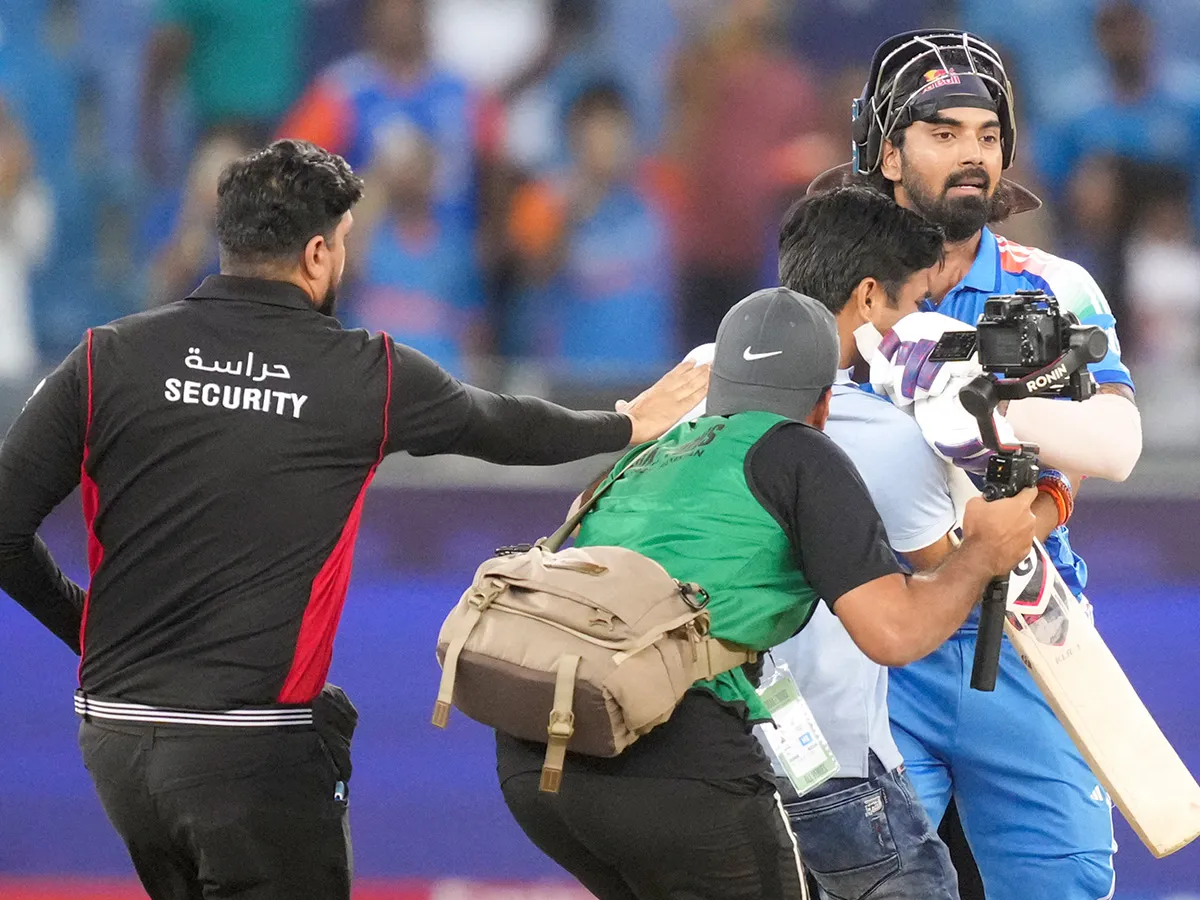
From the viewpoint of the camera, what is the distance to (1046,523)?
11.4 feet

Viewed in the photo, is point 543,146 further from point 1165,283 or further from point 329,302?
point 329,302

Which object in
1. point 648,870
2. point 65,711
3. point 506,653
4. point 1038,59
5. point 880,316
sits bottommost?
point 65,711

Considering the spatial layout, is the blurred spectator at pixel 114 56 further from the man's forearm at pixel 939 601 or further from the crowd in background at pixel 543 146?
the man's forearm at pixel 939 601

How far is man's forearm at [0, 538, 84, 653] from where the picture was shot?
10.8 feet

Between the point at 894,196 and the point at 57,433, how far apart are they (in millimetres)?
1902

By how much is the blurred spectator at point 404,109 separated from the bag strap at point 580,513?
484 cm

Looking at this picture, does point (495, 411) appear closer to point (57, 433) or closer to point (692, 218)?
point (57, 433)

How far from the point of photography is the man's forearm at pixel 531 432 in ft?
11.4

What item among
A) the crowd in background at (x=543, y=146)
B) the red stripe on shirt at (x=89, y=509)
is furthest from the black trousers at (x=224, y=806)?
the crowd in background at (x=543, y=146)

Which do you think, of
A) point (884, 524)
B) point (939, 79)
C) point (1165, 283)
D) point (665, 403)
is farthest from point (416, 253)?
point (884, 524)

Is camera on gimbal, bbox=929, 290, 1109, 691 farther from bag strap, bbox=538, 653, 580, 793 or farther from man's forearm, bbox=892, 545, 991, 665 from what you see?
bag strap, bbox=538, 653, 580, 793

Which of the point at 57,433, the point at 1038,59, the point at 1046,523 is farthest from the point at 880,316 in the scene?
the point at 1038,59

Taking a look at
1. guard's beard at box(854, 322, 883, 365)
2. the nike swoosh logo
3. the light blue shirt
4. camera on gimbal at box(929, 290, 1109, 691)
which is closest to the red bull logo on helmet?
guard's beard at box(854, 322, 883, 365)

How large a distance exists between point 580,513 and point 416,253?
4859mm
